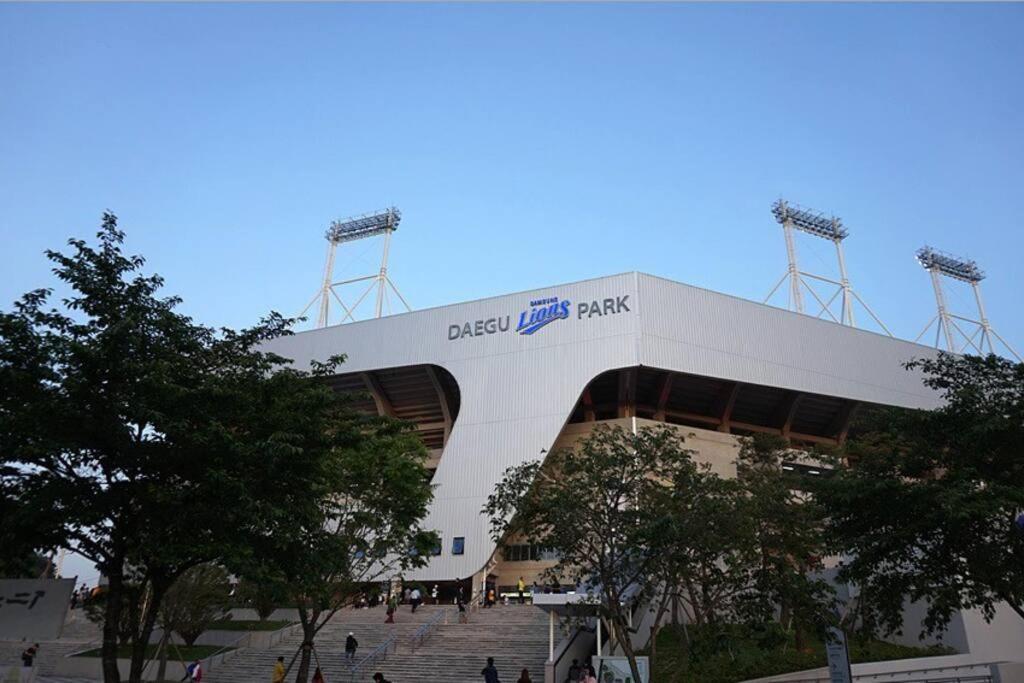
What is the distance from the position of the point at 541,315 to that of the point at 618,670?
2731 centimetres

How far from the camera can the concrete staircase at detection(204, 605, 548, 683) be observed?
27.9 metres

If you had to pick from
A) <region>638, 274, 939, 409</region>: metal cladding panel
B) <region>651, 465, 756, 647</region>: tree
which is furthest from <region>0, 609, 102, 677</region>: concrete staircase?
<region>638, 274, 939, 409</region>: metal cladding panel

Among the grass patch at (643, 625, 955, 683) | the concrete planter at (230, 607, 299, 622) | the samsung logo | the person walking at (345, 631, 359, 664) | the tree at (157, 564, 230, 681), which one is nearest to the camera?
the grass patch at (643, 625, 955, 683)

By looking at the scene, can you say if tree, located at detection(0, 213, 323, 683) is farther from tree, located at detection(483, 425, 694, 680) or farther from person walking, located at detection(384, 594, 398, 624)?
person walking, located at detection(384, 594, 398, 624)

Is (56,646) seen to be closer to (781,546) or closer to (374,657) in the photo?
(374,657)

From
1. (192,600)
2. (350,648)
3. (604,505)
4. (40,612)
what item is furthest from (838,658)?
(192,600)

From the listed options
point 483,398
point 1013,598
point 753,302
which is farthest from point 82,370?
point 753,302

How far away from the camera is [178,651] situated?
3306cm

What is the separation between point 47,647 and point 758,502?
3360cm

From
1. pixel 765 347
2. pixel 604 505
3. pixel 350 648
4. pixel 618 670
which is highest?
pixel 765 347

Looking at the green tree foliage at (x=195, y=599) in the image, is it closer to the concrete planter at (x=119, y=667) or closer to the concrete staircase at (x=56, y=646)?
the concrete planter at (x=119, y=667)

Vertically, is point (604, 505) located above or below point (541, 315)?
below

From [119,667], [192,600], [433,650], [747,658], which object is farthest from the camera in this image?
[119,667]

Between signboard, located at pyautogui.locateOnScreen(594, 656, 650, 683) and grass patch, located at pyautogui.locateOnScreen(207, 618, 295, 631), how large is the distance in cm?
1836
